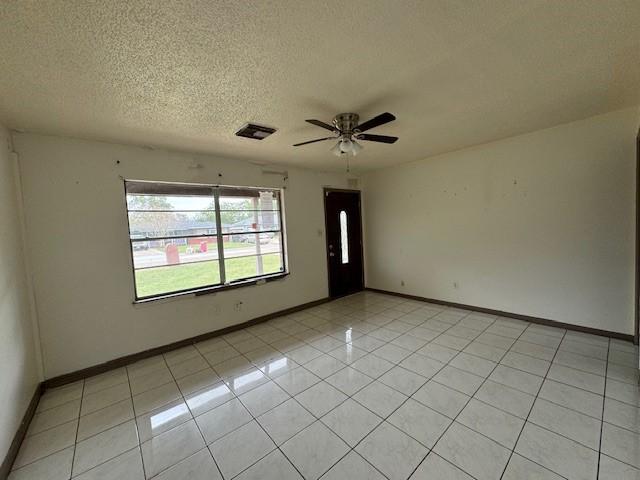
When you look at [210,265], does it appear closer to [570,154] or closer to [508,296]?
[508,296]

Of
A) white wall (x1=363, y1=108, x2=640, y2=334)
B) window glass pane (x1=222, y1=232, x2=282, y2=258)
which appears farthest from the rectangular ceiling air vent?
white wall (x1=363, y1=108, x2=640, y2=334)

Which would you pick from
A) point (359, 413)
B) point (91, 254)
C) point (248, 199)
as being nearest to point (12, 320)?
point (91, 254)

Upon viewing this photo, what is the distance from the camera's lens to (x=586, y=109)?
2631 mm

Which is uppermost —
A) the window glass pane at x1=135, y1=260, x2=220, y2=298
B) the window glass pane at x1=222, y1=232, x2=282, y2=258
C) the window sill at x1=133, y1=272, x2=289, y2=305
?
the window glass pane at x1=222, y1=232, x2=282, y2=258

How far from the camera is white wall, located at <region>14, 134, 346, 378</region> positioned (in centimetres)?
249

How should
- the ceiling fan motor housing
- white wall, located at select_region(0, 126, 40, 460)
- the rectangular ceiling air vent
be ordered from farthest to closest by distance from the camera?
the rectangular ceiling air vent
the ceiling fan motor housing
white wall, located at select_region(0, 126, 40, 460)

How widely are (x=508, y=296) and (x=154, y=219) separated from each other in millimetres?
4888

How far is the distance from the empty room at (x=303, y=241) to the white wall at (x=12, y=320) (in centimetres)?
3

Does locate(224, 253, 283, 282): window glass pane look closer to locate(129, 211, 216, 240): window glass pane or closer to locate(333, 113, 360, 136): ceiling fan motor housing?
locate(129, 211, 216, 240): window glass pane

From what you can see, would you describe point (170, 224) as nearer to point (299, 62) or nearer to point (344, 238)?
point (299, 62)

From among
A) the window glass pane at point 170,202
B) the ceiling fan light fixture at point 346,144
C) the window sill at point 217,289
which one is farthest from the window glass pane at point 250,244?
the ceiling fan light fixture at point 346,144

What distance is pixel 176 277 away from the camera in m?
3.32

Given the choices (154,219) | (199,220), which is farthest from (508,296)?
(154,219)

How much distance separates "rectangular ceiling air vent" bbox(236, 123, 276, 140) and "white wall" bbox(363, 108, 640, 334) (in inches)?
113
